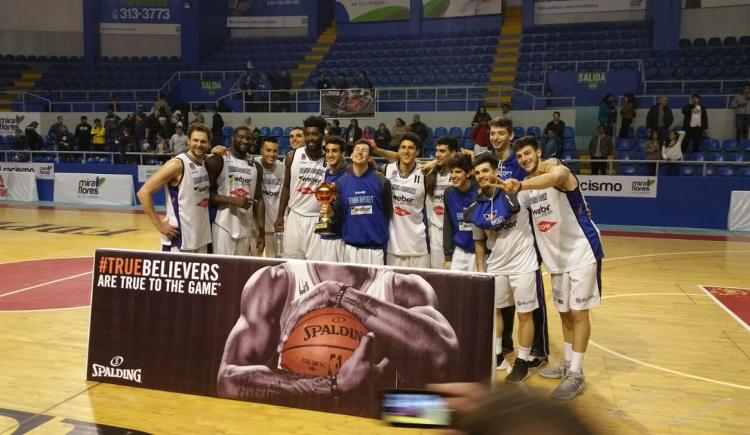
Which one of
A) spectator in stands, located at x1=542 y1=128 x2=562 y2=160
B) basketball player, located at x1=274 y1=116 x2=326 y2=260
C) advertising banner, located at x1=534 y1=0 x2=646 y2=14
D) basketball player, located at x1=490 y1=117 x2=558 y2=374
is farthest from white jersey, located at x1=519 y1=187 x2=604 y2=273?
advertising banner, located at x1=534 y1=0 x2=646 y2=14

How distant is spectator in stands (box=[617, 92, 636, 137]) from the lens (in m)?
17.4

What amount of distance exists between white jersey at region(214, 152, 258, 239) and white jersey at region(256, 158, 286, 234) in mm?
524

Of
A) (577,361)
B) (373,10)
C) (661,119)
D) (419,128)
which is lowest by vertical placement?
(577,361)

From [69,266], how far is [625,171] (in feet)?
41.4

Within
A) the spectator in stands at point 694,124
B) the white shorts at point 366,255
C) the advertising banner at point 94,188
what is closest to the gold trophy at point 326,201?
the white shorts at point 366,255

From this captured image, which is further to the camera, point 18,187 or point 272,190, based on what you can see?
point 18,187

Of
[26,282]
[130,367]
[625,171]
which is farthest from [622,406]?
[625,171]

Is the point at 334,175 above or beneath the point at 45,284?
above

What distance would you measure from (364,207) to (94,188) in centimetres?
A: 1630

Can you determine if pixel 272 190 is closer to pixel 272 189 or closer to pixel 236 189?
pixel 272 189

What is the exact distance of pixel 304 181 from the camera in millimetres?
6855

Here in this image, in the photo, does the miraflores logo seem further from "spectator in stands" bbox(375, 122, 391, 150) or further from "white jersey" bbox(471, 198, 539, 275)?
"spectator in stands" bbox(375, 122, 391, 150)

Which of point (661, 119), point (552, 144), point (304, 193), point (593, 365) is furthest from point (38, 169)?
point (593, 365)

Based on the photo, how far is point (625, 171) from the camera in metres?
16.1
